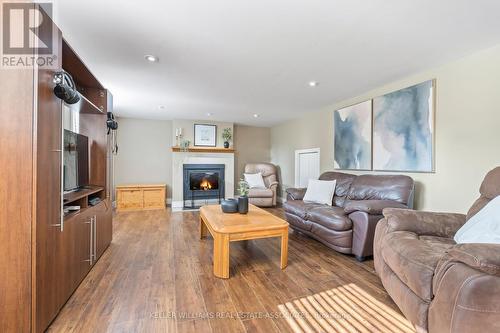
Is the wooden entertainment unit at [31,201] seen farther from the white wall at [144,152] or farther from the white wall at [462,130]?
the white wall at [144,152]

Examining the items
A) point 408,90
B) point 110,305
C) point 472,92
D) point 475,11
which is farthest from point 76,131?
point 472,92

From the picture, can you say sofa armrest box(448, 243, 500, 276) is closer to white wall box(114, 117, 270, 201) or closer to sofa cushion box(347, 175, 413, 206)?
sofa cushion box(347, 175, 413, 206)

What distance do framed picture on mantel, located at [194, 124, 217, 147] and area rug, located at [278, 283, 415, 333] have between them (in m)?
4.72

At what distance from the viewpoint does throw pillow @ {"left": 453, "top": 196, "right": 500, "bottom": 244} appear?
1.55 m

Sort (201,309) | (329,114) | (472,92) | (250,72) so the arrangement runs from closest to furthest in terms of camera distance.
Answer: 1. (201,309)
2. (472,92)
3. (250,72)
4. (329,114)

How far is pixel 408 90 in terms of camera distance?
9.55 feet

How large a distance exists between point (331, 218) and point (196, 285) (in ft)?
5.66

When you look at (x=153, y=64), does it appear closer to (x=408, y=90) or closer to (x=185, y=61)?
(x=185, y=61)

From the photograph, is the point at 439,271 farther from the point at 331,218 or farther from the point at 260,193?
the point at 260,193

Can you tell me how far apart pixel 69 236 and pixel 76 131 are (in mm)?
1280

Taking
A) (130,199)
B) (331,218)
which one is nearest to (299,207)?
(331,218)

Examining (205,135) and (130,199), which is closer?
(130,199)

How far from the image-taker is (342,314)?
167 cm

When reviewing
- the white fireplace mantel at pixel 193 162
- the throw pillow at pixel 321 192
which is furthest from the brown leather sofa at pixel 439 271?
the white fireplace mantel at pixel 193 162
